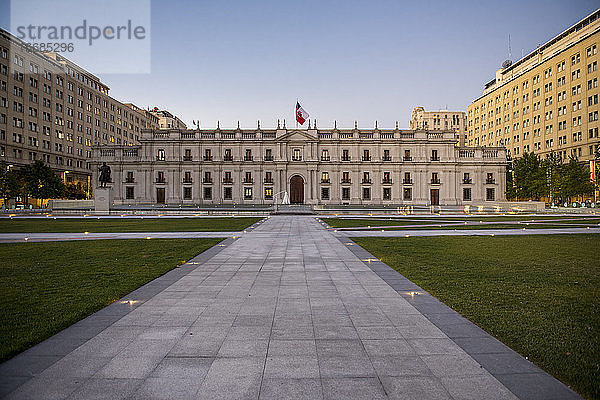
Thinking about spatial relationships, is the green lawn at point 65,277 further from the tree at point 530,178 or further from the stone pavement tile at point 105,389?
the tree at point 530,178

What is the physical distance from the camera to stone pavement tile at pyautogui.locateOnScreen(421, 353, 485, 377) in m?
4.44

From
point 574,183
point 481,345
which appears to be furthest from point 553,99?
point 481,345

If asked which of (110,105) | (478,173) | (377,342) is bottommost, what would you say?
(377,342)

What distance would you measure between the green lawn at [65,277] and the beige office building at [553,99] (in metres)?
79.2

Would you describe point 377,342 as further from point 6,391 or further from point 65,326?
point 65,326

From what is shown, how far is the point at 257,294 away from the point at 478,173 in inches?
3010

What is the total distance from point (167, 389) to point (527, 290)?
7.97 meters

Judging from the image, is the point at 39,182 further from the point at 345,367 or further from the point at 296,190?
the point at 345,367

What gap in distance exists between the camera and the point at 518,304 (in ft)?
23.4

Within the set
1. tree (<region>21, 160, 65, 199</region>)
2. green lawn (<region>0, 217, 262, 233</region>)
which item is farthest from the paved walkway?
tree (<region>21, 160, 65, 199</region>)

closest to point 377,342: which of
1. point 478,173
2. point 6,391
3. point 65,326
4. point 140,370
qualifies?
point 140,370

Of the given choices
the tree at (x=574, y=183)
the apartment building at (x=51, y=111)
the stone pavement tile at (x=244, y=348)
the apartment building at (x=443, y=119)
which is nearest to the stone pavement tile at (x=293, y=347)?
the stone pavement tile at (x=244, y=348)

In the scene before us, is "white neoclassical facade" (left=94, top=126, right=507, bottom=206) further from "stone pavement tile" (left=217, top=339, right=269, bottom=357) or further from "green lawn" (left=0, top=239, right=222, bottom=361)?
"stone pavement tile" (left=217, top=339, right=269, bottom=357)

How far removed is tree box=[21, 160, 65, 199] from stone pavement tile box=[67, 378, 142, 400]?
233 feet
